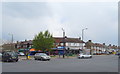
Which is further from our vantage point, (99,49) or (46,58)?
(99,49)

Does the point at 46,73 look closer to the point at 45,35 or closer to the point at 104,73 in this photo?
the point at 104,73

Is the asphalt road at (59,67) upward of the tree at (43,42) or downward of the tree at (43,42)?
downward

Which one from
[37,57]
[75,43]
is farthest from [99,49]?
[37,57]

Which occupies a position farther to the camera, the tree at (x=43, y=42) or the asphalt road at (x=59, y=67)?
the tree at (x=43, y=42)

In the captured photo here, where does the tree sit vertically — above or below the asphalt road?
above

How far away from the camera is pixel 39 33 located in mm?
71000

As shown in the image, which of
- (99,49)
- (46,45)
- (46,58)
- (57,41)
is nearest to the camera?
(46,58)

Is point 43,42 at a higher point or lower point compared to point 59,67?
higher

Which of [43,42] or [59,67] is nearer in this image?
[59,67]

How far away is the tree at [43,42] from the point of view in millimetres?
67144

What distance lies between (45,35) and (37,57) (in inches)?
1034

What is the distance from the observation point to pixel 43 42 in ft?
221

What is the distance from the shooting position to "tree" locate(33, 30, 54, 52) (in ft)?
220

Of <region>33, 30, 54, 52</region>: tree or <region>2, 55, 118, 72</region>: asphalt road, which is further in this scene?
<region>33, 30, 54, 52</region>: tree
